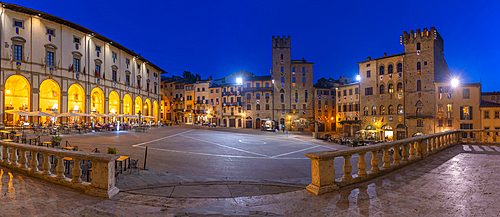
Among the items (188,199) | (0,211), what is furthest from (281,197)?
(0,211)

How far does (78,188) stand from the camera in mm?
5328

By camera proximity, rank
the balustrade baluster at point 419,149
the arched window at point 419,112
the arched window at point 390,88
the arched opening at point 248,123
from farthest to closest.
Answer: the arched opening at point 248,123 < the arched window at point 390,88 < the arched window at point 419,112 < the balustrade baluster at point 419,149

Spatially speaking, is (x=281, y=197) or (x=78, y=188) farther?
(x=78, y=188)

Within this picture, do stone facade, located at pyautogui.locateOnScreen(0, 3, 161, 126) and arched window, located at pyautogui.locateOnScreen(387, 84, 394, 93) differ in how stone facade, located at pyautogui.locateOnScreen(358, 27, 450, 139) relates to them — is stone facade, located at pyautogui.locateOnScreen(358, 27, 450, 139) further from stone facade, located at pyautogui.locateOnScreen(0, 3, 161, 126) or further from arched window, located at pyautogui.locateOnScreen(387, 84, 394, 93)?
stone facade, located at pyautogui.locateOnScreen(0, 3, 161, 126)

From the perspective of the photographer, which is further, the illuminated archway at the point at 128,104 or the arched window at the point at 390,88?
the illuminated archway at the point at 128,104

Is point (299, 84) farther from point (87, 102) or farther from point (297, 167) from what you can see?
point (297, 167)

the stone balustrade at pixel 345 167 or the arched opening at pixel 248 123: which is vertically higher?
the stone balustrade at pixel 345 167

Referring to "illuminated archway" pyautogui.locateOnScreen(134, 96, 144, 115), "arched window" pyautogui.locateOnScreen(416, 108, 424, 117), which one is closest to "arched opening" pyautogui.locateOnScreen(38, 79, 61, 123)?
"illuminated archway" pyautogui.locateOnScreen(134, 96, 144, 115)

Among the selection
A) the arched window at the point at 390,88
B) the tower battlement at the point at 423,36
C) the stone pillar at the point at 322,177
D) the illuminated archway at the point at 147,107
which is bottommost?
the stone pillar at the point at 322,177

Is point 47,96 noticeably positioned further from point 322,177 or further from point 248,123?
point 322,177

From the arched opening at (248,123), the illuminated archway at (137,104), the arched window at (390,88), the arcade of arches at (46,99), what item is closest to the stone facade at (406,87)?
the arched window at (390,88)

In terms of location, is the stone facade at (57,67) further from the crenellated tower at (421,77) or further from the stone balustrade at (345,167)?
the crenellated tower at (421,77)

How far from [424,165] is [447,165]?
2.29ft

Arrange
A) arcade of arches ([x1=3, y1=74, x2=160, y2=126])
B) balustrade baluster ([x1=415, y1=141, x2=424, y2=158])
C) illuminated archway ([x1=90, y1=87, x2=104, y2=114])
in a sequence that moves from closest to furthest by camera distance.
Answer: balustrade baluster ([x1=415, y1=141, x2=424, y2=158]) → arcade of arches ([x1=3, y1=74, x2=160, y2=126]) → illuminated archway ([x1=90, y1=87, x2=104, y2=114])
